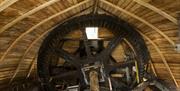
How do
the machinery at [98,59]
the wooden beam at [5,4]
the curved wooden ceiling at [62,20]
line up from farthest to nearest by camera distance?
the machinery at [98,59] → the curved wooden ceiling at [62,20] → the wooden beam at [5,4]

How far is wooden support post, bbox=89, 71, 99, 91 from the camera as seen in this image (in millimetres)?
6773

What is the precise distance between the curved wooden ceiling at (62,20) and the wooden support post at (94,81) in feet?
6.00

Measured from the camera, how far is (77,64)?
7.91 m

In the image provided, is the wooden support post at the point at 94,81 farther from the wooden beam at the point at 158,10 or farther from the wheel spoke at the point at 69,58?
the wooden beam at the point at 158,10

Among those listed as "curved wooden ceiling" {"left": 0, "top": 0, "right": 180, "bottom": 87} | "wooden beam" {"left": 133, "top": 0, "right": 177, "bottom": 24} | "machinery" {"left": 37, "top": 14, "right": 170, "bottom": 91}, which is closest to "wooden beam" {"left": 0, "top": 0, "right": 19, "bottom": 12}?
"curved wooden ceiling" {"left": 0, "top": 0, "right": 180, "bottom": 87}

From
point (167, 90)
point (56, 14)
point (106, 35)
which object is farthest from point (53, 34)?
point (167, 90)

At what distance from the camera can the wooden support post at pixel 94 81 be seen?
6773 mm

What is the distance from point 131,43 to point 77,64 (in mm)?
1846

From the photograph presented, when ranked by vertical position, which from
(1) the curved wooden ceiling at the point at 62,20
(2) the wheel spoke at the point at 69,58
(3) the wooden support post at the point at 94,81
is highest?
(1) the curved wooden ceiling at the point at 62,20

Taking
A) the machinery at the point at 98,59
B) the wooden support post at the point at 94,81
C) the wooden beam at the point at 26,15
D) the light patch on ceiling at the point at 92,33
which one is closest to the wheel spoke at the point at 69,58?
the machinery at the point at 98,59

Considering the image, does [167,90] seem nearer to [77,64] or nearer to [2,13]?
[77,64]

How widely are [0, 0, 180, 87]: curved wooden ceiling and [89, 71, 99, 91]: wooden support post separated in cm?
183

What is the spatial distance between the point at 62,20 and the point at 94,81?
2068mm

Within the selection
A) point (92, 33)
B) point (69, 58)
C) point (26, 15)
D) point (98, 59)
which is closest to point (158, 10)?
point (98, 59)
